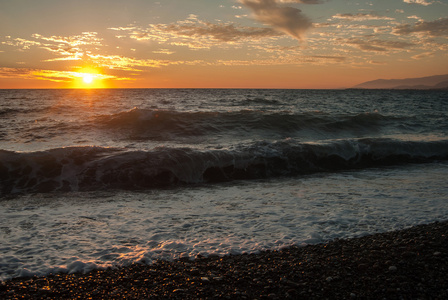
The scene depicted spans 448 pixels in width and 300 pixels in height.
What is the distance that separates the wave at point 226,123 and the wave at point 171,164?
19.1 ft

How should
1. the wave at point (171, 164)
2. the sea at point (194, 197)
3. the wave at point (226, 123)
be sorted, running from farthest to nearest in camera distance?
1. the wave at point (226, 123)
2. the wave at point (171, 164)
3. the sea at point (194, 197)

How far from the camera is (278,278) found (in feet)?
11.1

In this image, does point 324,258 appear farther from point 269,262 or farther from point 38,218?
point 38,218

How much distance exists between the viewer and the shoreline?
3092mm

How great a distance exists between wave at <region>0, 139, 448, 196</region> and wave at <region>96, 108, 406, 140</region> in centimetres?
581

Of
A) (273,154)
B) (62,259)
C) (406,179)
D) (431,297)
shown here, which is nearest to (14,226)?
(62,259)

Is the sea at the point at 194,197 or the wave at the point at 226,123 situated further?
the wave at the point at 226,123

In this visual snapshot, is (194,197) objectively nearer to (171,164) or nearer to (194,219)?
(194,219)

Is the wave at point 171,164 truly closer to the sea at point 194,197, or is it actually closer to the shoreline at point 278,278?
the sea at point 194,197

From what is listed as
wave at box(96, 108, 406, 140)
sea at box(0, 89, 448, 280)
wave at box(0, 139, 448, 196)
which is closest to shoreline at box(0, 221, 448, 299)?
sea at box(0, 89, 448, 280)

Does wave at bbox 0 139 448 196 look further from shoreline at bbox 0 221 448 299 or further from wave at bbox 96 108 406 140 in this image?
wave at bbox 96 108 406 140

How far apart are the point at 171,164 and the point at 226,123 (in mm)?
10045

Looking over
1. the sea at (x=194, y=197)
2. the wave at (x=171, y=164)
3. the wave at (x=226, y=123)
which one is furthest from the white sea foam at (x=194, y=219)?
the wave at (x=226, y=123)

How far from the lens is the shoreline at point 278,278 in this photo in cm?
309
